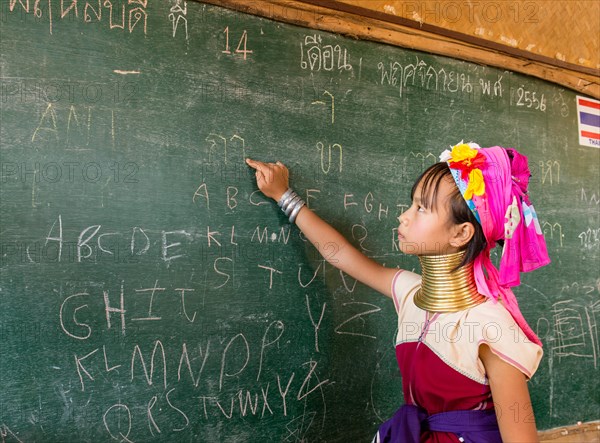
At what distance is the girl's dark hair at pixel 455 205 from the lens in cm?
159

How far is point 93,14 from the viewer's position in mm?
1755

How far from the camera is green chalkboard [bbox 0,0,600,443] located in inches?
66.6

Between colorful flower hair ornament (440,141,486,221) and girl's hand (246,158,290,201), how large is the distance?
0.70 m

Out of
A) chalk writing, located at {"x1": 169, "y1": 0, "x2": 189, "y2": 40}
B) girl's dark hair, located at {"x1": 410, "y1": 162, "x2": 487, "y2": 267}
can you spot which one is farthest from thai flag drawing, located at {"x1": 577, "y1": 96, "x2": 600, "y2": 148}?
chalk writing, located at {"x1": 169, "y1": 0, "x2": 189, "y2": 40}

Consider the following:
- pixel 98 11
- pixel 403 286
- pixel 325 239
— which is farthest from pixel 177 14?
pixel 403 286

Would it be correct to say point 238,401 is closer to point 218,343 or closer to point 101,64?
point 218,343

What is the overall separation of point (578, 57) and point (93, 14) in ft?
8.74

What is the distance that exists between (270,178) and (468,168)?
757mm

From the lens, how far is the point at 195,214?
6.31 ft

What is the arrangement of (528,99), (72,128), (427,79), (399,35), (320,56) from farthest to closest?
(528,99), (427,79), (399,35), (320,56), (72,128)

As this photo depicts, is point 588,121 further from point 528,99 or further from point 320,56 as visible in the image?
point 320,56

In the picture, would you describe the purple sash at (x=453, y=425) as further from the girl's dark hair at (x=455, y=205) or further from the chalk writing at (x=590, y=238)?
the chalk writing at (x=590, y=238)

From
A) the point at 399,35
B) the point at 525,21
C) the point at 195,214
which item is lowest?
the point at 195,214

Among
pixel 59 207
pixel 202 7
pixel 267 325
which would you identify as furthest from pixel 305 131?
pixel 59 207
